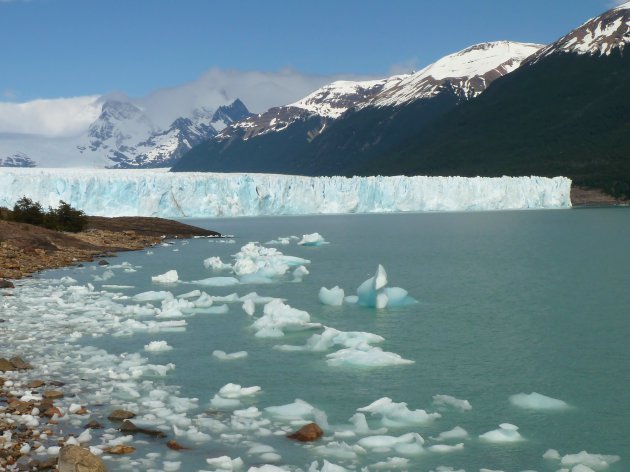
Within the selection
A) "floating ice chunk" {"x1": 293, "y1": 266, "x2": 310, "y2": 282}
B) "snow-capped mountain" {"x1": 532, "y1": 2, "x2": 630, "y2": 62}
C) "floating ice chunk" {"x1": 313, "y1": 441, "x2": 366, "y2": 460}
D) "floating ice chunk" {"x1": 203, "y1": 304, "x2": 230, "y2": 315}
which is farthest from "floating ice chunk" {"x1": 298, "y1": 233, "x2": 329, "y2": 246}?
"snow-capped mountain" {"x1": 532, "y1": 2, "x2": 630, "y2": 62}

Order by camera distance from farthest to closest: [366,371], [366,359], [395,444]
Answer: [366,359] < [366,371] < [395,444]

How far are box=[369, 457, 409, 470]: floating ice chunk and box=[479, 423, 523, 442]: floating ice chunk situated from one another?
1.10m

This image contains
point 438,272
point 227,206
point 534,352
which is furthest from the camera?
point 227,206

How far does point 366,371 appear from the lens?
33.6ft

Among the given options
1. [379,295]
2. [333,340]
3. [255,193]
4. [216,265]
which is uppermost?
[255,193]

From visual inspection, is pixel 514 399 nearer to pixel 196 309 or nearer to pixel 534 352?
pixel 534 352

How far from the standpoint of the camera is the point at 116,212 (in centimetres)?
5719

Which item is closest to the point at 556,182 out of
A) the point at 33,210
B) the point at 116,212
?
the point at 116,212

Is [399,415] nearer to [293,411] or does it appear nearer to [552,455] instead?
[293,411]

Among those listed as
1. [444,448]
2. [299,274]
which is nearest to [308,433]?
[444,448]

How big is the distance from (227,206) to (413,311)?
1930 inches

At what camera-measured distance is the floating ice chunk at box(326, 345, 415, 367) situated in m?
10.5

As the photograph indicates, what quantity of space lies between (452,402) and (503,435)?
124 centimetres

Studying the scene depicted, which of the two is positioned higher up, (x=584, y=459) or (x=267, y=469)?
(x=584, y=459)
